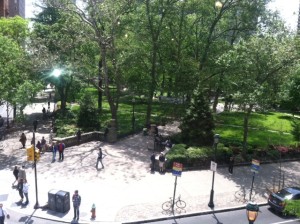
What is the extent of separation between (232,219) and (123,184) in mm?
6722

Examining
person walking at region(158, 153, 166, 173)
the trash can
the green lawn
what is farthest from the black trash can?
the green lawn

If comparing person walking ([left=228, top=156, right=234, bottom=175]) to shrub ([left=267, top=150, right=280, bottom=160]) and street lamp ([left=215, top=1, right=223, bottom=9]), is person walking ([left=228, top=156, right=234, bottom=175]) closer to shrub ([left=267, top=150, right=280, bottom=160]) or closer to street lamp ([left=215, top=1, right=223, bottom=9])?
shrub ([left=267, top=150, right=280, bottom=160])

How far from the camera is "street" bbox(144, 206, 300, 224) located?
18.0 m

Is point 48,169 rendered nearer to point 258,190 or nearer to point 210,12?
point 258,190

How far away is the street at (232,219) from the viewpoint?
1803 cm

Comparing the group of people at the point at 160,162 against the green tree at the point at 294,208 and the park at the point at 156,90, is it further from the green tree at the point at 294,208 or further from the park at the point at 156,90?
the green tree at the point at 294,208

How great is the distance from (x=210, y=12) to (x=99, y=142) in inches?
664

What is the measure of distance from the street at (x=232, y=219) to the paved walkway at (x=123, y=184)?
55 centimetres

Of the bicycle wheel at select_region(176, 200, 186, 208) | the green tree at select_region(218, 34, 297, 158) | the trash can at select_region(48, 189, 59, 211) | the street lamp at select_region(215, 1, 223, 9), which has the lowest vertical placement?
the bicycle wheel at select_region(176, 200, 186, 208)

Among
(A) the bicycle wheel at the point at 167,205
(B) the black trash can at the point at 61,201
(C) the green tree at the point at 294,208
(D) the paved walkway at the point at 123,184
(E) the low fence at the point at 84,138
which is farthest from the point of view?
(E) the low fence at the point at 84,138

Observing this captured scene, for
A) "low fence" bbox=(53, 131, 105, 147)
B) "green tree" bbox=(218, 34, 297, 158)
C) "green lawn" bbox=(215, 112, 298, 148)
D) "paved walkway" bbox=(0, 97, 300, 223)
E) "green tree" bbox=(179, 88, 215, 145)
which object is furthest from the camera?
"green lawn" bbox=(215, 112, 298, 148)

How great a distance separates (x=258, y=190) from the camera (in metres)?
22.3

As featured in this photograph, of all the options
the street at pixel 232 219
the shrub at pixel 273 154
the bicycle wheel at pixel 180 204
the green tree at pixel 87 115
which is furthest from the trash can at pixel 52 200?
the shrub at pixel 273 154

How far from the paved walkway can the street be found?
55cm
